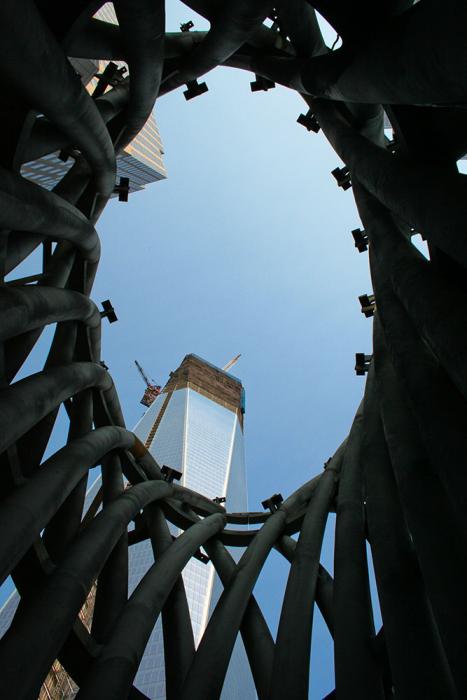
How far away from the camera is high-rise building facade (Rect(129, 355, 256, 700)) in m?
54.8

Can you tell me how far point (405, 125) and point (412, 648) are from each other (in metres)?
7.49

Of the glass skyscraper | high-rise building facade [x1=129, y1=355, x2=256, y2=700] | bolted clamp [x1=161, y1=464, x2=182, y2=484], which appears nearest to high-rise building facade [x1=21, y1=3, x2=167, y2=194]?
bolted clamp [x1=161, y1=464, x2=182, y2=484]

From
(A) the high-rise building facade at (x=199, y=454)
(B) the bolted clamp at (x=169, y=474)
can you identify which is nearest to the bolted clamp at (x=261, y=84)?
(B) the bolted clamp at (x=169, y=474)

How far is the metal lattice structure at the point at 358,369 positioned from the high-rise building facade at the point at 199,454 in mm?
39700

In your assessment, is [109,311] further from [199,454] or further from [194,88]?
[199,454]

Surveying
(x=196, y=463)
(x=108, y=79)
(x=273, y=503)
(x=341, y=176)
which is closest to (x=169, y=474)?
(x=273, y=503)

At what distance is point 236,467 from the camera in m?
104

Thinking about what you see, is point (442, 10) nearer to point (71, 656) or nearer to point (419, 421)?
point (419, 421)

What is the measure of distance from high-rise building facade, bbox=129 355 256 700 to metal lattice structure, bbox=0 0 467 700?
130ft

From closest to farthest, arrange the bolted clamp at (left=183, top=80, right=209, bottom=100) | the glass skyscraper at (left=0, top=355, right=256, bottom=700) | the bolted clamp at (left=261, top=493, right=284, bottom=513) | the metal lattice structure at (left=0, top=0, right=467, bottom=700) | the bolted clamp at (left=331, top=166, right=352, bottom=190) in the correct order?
the metal lattice structure at (left=0, top=0, right=467, bottom=700), the bolted clamp at (left=331, top=166, right=352, bottom=190), the bolted clamp at (left=183, top=80, right=209, bottom=100), the bolted clamp at (left=261, top=493, right=284, bottom=513), the glass skyscraper at (left=0, top=355, right=256, bottom=700)

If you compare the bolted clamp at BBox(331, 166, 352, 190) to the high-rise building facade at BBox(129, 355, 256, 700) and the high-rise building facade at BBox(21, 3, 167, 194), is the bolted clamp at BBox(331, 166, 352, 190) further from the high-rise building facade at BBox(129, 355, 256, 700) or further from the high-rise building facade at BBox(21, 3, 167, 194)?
the high-rise building facade at BBox(129, 355, 256, 700)

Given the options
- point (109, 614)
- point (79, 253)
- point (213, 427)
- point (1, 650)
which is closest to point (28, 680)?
point (1, 650)

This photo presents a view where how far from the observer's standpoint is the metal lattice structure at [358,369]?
223 inches

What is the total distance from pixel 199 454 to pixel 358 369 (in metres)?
76.9
